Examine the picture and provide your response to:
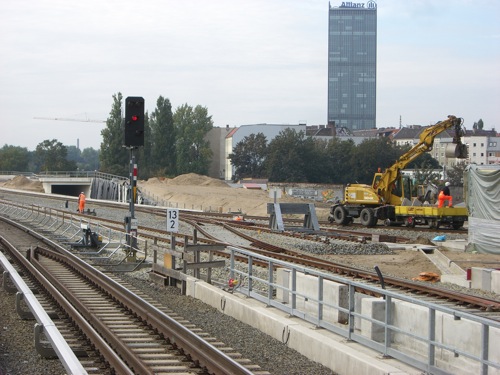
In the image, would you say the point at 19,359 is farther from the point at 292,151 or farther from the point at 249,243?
the point at 292,151

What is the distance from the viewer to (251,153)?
398 ft

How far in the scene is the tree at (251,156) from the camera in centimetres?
12081

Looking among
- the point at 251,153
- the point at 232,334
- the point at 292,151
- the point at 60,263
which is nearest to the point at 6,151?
the point at 251,153

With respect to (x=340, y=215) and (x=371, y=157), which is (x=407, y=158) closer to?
(x=340, y=215)

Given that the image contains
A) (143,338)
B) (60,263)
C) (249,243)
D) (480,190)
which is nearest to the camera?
(143,338)

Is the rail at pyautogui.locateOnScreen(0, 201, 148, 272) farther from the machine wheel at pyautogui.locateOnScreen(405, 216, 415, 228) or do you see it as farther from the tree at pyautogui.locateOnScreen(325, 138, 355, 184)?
the tree at pyautogui.locateOnScreen(325, 138, 355, 184)

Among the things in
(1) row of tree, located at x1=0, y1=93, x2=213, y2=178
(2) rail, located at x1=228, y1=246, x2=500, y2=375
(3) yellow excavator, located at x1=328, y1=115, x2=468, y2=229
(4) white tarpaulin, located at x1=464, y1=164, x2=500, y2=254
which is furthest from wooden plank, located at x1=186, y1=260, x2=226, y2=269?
(1) row of tree, located at x1=0, y1=93, x2=213, y2=178

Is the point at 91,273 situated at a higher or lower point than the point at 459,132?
lower

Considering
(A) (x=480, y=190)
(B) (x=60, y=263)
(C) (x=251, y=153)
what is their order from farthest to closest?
(C) (x=251, y=153) < (A) (x=480, y=190) < (B) (x=60, y=263)

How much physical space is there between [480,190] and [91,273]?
14.2 m

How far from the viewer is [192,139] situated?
406 feet

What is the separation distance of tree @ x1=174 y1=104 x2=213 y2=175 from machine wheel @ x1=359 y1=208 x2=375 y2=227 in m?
78.7

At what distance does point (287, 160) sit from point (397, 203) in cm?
6903

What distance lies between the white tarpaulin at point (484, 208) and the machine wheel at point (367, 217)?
12285 mm
